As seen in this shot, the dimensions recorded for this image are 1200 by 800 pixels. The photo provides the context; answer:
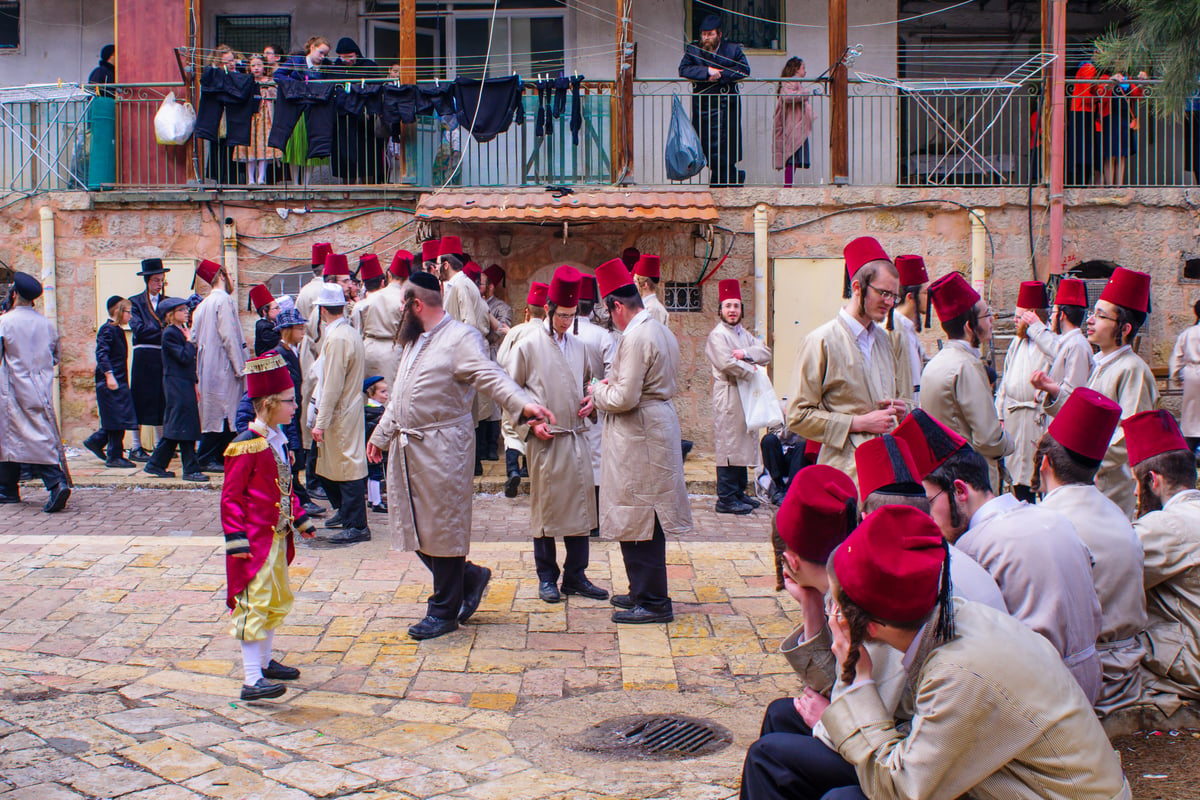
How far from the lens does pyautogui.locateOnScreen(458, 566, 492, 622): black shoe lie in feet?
20.9

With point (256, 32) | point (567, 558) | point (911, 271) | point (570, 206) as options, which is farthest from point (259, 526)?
point (256, 32)

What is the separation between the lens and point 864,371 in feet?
18.2

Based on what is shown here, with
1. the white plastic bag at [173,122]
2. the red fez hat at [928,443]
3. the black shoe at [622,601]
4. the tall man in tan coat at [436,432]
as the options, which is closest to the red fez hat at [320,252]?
the white plastic bag at [173,122]

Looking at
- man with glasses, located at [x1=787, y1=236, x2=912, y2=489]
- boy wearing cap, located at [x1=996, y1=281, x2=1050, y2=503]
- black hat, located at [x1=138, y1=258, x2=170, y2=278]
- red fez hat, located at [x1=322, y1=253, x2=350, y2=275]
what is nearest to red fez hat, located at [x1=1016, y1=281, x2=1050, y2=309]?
boy wearing cap, located at [x1=996, y1=281, x2=1050, y2=503]

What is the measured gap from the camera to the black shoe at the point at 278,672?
5.39 metres

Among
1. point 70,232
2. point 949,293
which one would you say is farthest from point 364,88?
point 949,293

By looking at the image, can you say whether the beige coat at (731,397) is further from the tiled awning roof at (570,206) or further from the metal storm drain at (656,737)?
the metal storm drain at (656,737)

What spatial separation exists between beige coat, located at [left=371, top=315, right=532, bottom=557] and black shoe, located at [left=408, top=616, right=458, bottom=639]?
0.41 metres

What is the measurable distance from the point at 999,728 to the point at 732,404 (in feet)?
24.7

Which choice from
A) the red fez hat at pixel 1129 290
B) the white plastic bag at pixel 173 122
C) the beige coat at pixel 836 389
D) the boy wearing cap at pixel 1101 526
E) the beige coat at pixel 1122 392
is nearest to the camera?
the boy wearing cap at pixel 1101 526

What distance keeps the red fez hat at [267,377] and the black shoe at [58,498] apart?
16.9 feet

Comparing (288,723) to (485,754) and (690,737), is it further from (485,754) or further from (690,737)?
(690,737)

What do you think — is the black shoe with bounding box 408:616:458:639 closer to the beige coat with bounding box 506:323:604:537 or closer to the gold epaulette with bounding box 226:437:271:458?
the beige coat with bounding box 506:323:604:537

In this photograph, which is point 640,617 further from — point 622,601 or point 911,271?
point 911,271
